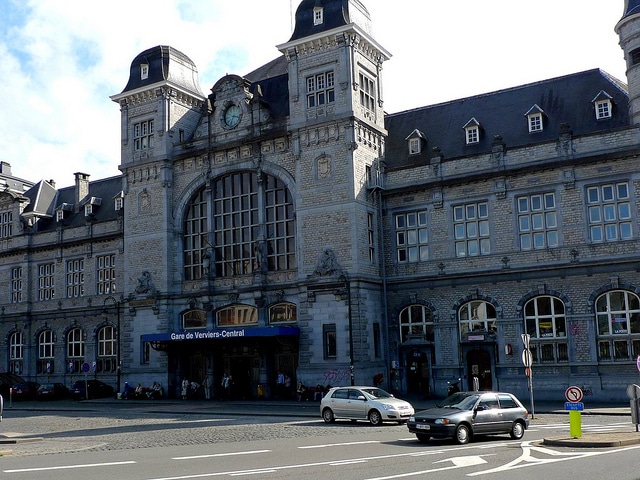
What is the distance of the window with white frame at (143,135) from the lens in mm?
49344

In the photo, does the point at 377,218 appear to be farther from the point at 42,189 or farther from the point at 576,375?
the point at 42,189

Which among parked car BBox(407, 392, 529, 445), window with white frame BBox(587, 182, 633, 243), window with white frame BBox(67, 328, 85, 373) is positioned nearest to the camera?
parked car BBox(407, 392, 529, 445)

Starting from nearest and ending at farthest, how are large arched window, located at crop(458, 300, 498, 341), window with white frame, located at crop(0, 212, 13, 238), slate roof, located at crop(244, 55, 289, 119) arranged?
large arched window, located at crop(458, 300, 498, 341) < slate roof, located at crop(244, 55, 289, 119) < window with white frame, located at crop(0, 212, 13, 238)

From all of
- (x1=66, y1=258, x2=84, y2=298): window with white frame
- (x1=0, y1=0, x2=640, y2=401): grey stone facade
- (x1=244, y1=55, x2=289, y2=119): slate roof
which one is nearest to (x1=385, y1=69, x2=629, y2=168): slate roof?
(x1=0, y1=0, x2=640, y2=401): grey stone facade

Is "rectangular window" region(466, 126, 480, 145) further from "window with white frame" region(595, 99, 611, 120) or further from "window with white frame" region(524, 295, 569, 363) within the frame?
"window with white frame" region(524, 295, 569, 363)

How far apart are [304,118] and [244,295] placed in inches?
437

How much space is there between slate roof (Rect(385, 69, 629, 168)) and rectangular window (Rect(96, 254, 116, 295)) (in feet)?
73.3

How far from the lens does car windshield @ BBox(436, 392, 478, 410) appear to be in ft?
69.2

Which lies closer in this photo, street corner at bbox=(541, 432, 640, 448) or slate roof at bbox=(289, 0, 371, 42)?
street corner at bbox=(541, 432, 640, 448)

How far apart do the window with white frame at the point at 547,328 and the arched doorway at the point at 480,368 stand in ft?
8.31

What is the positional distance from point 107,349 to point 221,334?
1499cm

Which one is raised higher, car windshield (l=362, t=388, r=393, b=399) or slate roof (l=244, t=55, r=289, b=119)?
slate roof (l=244, t=55, r=289, b=119)

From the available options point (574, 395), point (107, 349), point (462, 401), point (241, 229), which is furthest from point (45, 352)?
point (574, 395)

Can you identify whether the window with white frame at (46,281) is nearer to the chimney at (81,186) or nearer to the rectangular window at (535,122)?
the chimney at (81,186)
